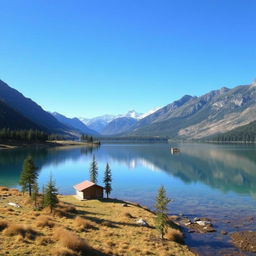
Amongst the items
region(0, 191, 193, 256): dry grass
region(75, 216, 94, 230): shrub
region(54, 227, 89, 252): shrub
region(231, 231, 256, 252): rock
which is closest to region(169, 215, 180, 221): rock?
region(0, 191, 193, 256): dry grass

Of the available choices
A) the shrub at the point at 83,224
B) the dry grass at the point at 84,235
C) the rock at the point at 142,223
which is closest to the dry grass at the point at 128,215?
the dry grass at the point at 84,235

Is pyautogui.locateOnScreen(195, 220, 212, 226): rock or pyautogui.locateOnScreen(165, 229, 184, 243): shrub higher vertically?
pyautogui.locateOnScreen(165, 229, 184, 243): shrub

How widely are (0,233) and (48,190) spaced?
59.0 ft

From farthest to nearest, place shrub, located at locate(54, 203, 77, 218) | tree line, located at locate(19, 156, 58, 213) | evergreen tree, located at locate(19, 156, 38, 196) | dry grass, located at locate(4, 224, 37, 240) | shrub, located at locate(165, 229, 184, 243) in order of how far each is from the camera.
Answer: evergreen tree, located at locate(19, 156, 38, 196) → tree line, located at locate(19, 156, 58, 213) → shrub, located at locate(54, 203, 77, 218) → shrub, located at locate(165, 229, 184, 243) → dry grass, located at locate(4, 224, 37, 240)

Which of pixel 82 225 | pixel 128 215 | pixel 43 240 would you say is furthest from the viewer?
pixel 128 215

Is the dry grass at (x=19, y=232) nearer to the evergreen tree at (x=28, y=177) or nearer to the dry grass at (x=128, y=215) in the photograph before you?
the dry grass at (x=128, y=215)

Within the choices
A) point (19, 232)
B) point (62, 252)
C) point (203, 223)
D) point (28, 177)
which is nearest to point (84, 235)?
point (19, 232)

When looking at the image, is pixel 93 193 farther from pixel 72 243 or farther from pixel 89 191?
pixel 72 243

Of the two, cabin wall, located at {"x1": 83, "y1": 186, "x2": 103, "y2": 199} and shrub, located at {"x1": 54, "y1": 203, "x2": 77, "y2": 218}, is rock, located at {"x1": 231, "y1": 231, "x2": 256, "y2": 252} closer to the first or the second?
shrub, located at {"x1": 54, "y1": 203, "x2": 77, "y2": 218}

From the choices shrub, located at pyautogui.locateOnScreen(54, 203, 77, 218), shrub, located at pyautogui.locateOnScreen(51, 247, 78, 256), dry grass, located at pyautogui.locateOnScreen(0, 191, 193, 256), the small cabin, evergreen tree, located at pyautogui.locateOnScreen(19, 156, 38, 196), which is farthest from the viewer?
the small cabin

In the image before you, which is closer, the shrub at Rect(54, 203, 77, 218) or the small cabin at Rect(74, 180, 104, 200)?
the shrub at Rect(54, 203, 77, 218)

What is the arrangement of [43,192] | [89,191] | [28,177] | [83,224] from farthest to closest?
[89,191] < [28,177] < [43,192] < [83,224]

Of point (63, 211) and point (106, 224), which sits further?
point (63, 211)

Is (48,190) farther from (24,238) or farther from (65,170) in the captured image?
(65,170)
